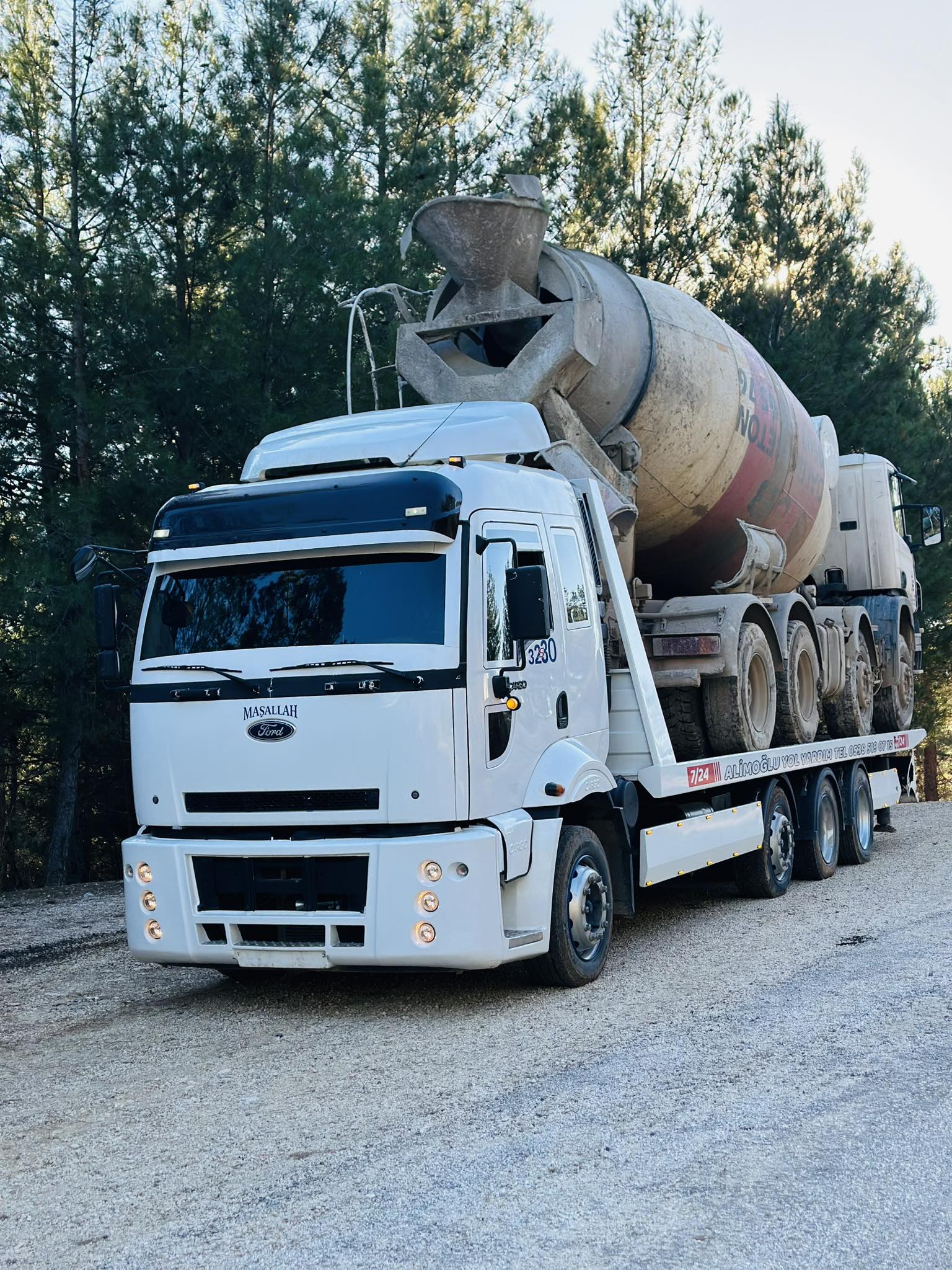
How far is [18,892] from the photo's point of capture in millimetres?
14172

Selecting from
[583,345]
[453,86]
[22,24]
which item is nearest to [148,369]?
[22,24]

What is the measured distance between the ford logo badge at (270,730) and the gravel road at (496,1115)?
4.72ft

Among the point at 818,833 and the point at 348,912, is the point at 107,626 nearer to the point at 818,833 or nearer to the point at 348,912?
the point at 348,912

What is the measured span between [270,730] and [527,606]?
4.55 ft

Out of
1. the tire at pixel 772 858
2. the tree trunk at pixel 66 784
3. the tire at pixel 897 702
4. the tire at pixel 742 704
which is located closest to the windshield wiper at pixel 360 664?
the tire at pixel 742 704

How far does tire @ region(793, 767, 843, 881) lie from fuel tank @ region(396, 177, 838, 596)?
1.86m

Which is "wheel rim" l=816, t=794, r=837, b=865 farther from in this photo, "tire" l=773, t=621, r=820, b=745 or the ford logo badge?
the ford logo badge

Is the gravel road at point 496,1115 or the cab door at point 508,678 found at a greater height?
the cab door at point 508,678

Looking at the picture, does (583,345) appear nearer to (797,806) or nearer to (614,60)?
(797,806)

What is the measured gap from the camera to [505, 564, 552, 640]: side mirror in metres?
6.77

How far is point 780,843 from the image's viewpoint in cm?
1084

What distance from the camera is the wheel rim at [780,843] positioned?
10.6 m

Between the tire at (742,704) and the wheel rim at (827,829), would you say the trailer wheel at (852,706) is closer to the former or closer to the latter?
the wheel rim at (827,829)

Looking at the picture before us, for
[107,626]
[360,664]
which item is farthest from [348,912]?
[107,626]
